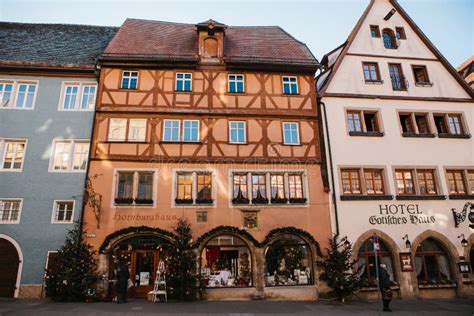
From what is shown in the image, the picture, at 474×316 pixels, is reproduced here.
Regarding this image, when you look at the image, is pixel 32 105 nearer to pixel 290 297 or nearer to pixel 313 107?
pixel 313 107

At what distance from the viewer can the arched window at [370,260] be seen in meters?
14.6

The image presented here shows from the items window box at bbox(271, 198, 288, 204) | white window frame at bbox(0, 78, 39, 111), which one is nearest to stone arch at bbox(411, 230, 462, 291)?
window box at bbox(271, 198, 288, 204)

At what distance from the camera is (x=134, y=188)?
14594 millimetres

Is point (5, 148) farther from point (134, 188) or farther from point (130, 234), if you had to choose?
point (130, 234)

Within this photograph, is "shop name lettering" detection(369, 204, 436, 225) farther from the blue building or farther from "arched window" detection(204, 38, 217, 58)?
the blue building

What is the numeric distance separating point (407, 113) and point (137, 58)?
48.4 ft

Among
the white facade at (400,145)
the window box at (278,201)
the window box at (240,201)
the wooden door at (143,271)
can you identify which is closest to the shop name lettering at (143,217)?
the wooden door at (143,271)

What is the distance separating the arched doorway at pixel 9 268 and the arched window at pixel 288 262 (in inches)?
427

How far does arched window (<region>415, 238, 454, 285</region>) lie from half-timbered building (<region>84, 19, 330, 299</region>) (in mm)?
4884

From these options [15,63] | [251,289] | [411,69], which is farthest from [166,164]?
[411,69]

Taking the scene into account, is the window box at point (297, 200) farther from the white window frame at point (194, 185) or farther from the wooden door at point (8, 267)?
the wooden door at point (8, 267)

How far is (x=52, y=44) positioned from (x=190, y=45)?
790cm

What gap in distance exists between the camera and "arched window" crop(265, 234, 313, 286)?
46.4ft

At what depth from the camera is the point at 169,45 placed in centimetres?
1770
